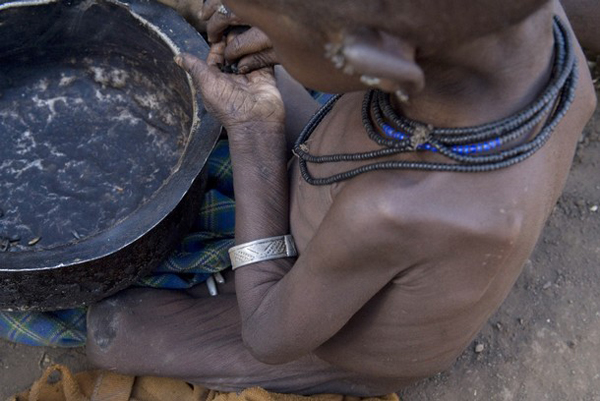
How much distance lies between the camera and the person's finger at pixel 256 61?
171cm

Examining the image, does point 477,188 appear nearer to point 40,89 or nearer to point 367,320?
point 367,320

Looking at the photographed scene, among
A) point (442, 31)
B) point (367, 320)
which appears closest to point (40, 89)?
point (367, 320)

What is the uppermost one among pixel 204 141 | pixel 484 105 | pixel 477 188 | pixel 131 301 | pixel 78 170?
pixel 484 105

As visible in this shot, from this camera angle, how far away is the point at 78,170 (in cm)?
214

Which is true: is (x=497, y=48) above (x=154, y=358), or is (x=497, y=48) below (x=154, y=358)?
above

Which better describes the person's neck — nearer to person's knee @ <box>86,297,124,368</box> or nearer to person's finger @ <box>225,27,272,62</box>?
person's finger @ <box>225,27,272,62</box>

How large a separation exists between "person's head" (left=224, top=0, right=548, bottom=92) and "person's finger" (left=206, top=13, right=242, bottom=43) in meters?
0.72

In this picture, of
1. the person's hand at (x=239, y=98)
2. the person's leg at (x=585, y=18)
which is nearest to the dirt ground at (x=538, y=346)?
the person's leg at (x=585, y=18)

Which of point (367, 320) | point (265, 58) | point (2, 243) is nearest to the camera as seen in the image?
point (367, 320)

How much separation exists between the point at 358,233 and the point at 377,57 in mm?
389

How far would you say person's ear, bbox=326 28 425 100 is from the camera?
2.92 feet

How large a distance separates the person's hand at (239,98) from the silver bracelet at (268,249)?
27cm

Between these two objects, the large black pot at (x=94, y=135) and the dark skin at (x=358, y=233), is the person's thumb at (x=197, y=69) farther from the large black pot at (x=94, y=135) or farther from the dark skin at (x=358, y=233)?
the large black pot at (x=94, y=135)

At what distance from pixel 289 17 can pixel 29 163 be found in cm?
144
